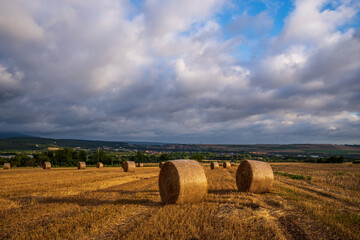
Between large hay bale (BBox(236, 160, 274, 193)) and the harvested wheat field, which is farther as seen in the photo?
large hay bale (BBox(236, 160, 274, 193))

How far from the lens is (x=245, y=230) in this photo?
6.38 m

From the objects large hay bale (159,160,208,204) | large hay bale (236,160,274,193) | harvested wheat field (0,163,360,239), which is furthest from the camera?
large hay bale (236,160,274,193)

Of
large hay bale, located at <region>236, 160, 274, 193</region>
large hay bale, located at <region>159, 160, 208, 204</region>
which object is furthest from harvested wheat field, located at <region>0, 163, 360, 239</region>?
large hay bale, located at <region>236, 160, 274, 193</region>

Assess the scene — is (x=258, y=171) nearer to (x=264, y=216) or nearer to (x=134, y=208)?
(x=264, y=216)

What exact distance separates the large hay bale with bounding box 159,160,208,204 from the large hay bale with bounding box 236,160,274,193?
397 centimetres

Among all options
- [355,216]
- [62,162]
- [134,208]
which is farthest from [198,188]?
[62,162]

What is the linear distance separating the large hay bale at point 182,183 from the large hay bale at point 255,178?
397 centimetres

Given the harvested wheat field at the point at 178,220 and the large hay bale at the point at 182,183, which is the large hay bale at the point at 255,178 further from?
the large hay bale at the point at 182,183

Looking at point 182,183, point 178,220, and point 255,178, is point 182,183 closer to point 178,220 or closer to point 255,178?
point 178,220

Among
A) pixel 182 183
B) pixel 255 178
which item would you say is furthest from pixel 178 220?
pixel 255 178

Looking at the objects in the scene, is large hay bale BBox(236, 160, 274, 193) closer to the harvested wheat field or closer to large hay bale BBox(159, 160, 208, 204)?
the harvested wheat field

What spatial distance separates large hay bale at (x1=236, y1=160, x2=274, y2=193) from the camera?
42.0ft

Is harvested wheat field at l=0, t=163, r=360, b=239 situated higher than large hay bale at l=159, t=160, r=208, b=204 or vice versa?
large hay bale at l=159, t=160, r=208, b=204

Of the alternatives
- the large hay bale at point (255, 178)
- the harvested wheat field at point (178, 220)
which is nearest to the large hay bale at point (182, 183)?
the harvested wheat field at point (178, 220)
